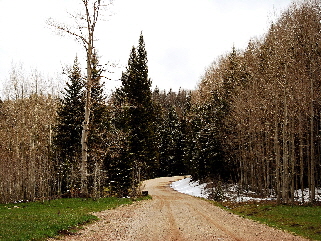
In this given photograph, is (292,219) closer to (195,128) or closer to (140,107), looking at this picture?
(140,107)

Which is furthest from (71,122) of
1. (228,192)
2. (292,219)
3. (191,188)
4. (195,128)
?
(195,128)

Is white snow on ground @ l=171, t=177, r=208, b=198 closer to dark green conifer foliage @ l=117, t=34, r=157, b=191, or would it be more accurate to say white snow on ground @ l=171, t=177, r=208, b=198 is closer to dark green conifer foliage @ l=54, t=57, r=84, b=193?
dark green conifer foliage @ l=117, t=34, r=157, b=191

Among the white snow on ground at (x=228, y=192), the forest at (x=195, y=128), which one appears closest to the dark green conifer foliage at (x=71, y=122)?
the forest at (x=195, y=128)

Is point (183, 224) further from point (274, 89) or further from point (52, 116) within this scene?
point (52, 116)

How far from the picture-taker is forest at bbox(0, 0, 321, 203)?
22.8 m

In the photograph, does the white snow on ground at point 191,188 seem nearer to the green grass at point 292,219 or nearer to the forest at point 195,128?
the forest at point 195,128

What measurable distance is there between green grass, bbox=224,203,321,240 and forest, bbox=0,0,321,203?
2.88m

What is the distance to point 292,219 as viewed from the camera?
16.9 meters

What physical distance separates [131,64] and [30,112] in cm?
2005

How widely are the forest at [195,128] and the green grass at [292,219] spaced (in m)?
2.88

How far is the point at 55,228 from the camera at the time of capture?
413 inches

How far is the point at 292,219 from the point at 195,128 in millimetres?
33540

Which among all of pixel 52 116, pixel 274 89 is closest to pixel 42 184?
pixel 52 116

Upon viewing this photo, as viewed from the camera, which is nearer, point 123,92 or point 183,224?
point 183,224
